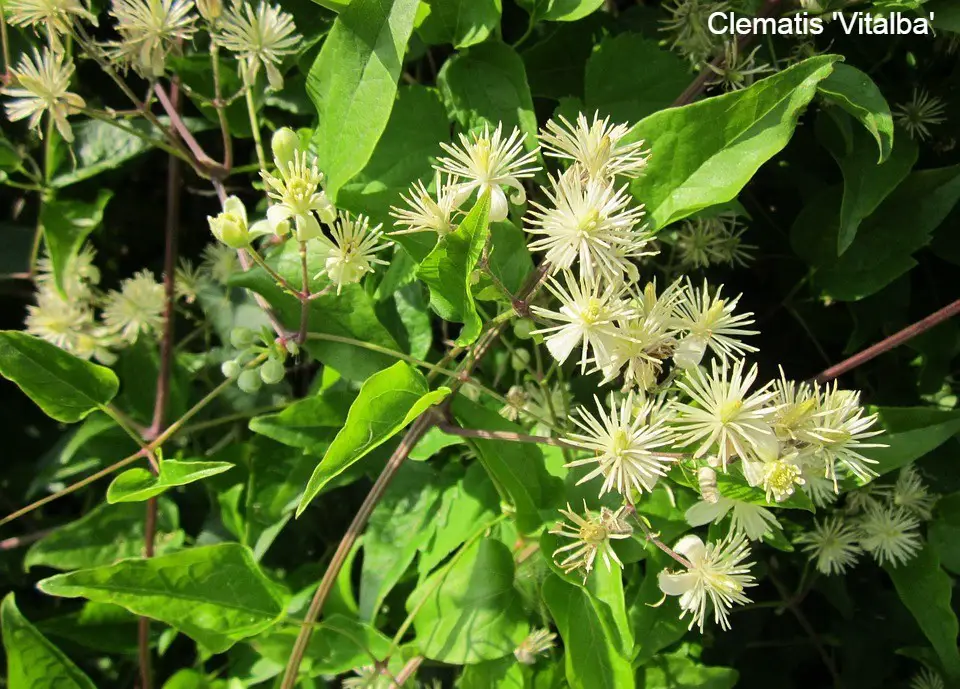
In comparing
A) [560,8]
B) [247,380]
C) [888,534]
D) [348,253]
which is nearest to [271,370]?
[247,380]

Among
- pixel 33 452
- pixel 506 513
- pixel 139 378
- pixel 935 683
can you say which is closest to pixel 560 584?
pixel 506 513

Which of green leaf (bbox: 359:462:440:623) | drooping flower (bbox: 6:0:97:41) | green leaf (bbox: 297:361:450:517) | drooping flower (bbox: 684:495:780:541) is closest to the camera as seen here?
green leaf (bbox: 297:361:450:517)

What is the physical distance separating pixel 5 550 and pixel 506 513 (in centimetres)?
86

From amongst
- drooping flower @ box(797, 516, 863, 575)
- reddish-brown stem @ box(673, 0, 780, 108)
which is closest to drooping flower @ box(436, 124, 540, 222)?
reddish-brown stem @ box(673, 0, 780, 108)

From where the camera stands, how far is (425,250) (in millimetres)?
637

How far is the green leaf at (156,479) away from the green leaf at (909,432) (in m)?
0.60

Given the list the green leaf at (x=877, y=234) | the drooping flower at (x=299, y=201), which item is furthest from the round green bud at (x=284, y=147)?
the green leaf at (x=877, y=234)

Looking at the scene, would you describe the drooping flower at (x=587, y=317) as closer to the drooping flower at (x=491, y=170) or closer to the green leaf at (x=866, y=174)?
the drooping flower at (x=491, y=170)

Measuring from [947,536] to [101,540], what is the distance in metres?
1.06

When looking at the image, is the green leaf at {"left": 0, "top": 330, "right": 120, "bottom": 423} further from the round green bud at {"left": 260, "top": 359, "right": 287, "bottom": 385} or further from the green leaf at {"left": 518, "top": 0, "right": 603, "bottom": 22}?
the green leaf at {"left": 518, "top": 0, "right": 603, "bottom": 22}

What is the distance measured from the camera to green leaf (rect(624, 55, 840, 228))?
548 mm

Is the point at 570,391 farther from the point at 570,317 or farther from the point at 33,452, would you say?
the point at 33,452

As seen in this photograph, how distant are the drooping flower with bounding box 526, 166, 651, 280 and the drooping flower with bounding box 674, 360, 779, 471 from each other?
0.36 ft

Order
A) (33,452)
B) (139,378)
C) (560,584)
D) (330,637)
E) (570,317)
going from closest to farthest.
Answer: (570,317) < (560,584) < (330,637) < (139,378) < (33,452)
